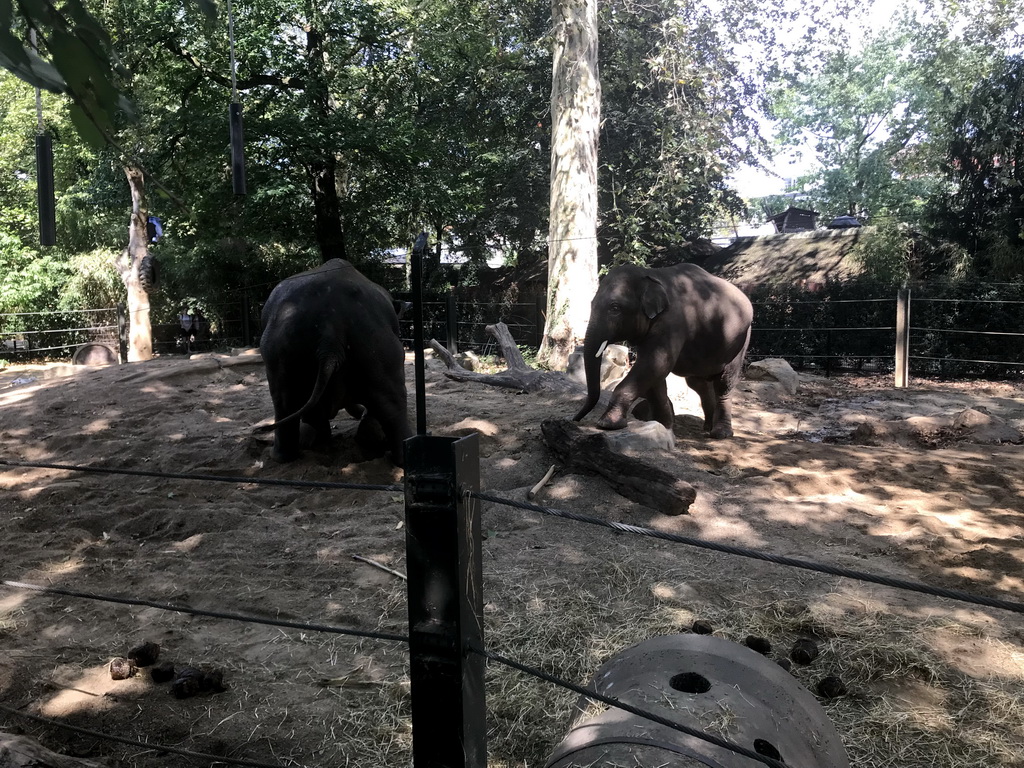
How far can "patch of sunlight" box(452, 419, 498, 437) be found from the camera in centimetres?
735

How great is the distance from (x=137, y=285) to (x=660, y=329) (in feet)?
47.1

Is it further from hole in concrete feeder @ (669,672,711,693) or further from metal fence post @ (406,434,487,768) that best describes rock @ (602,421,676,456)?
metal fence post @ (406,434,487,768)

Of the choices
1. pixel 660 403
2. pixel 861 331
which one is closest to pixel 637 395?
pixel 660 403

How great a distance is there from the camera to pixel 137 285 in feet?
59.6

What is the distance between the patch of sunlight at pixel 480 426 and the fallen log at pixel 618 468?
2.97 feet

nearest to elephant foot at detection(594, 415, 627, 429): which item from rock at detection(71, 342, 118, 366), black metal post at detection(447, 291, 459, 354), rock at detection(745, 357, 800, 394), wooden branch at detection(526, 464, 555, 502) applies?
wooden branch at detection(526, 464, 555, 502)

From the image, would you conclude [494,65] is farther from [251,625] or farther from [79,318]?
[251,625]

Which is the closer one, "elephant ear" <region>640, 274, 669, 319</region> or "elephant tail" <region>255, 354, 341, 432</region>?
"elephant tail" <region>255, 354, 341, 432</region>

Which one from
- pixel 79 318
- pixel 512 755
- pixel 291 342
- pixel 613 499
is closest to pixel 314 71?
pixel 79 318

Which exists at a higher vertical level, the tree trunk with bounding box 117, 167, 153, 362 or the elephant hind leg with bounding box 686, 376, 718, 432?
the tree trunk with bounding box 117, 167, 153, 362

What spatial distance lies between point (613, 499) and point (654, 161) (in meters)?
15.2

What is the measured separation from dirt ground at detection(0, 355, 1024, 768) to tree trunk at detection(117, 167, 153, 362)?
9.87 meters

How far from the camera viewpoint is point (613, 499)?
18.9 ft

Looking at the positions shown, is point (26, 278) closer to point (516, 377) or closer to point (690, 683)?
point (516, 377)
